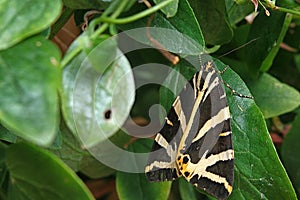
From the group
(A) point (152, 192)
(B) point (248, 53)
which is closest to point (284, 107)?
(B) point (248, 53)

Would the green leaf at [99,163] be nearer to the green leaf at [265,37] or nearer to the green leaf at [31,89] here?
the green leaf at [265,37]

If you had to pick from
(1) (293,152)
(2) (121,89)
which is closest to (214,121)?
(2) (121,89)

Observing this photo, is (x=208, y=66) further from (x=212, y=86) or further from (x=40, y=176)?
(x=40, y=176)

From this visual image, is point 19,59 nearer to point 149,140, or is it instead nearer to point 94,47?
point 94,47

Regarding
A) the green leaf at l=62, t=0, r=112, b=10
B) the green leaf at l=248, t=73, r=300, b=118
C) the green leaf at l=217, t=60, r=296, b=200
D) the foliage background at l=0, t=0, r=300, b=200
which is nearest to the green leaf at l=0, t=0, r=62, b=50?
the foliage background at l=0, t=0, r=300, b=200

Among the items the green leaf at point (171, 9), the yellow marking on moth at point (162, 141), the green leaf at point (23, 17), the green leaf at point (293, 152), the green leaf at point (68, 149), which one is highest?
the green leaf at point (23, 17)

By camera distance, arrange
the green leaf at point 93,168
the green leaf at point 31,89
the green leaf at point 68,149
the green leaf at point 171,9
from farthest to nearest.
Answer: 1. the green leaf at point 93,168
2. the green leaf at point 68,149
3. the green leaf at point 171,9
4. the green leaf at point 31,89

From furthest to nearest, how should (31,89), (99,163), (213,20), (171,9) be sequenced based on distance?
(99,163) → (213,20) → (171,9) → (31,89)

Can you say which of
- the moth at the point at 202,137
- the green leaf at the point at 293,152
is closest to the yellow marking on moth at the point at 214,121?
the moth at the point at 202,137
